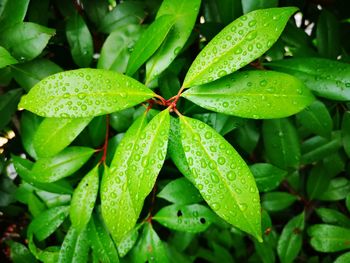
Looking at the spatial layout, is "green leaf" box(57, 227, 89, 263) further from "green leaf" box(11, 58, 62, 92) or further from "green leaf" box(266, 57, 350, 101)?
"green leaf" box(266, 57, 350, 101)

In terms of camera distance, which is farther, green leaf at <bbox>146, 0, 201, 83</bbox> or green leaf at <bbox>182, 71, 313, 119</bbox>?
green leaf at <bbox>146, 0, 201, 83</bbox>

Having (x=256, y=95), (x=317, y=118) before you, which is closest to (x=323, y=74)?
(x=317, y=118)

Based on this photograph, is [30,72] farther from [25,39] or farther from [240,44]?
[240,44]

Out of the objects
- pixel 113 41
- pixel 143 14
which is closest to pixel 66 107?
pixel 113 41

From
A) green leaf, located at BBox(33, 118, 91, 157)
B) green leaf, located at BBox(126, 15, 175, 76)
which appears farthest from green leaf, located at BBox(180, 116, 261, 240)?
green leaf, located at BBox(33, 118, 91, 157)

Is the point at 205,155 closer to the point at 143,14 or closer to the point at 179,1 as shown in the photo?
the point at 179,1
